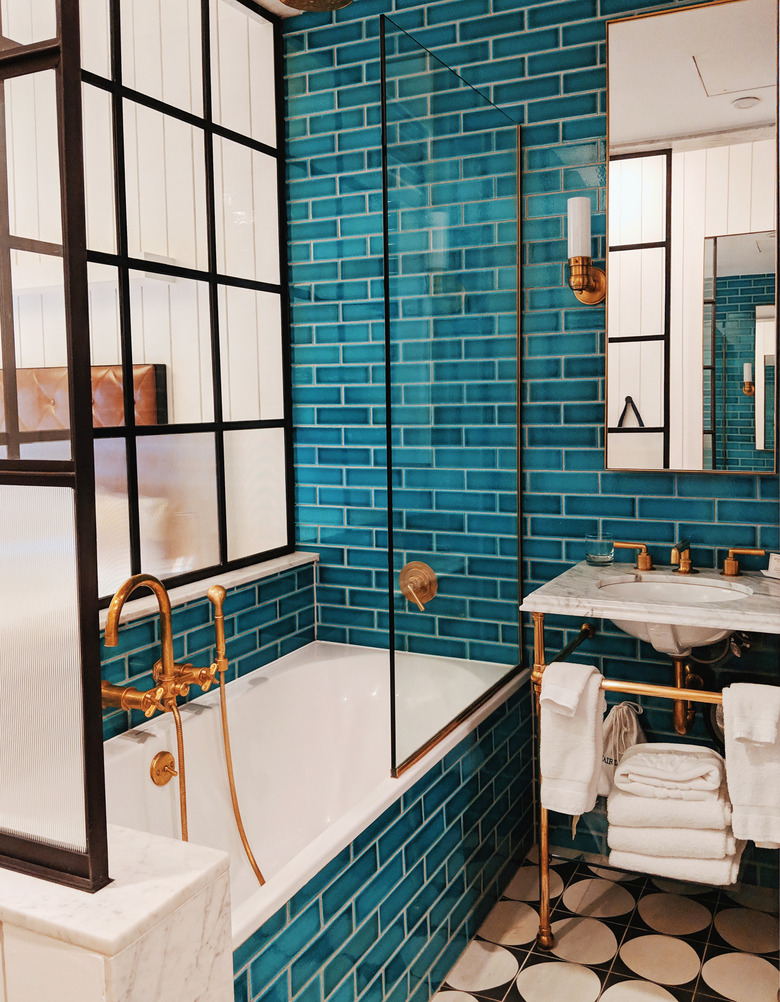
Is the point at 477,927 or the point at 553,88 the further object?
the point at 553,88

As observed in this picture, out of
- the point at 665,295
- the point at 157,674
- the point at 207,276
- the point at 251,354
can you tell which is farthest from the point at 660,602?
the point at 207,276

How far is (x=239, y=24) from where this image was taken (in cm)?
303

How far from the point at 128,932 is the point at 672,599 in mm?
1914

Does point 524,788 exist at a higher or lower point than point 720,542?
lower

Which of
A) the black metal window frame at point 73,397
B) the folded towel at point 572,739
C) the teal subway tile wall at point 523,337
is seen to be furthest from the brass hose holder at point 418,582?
the black metal window frame at point 73,397

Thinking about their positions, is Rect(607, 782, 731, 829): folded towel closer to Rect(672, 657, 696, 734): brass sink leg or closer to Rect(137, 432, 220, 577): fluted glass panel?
Rect(672, 657, 696, 734): brass sink leg

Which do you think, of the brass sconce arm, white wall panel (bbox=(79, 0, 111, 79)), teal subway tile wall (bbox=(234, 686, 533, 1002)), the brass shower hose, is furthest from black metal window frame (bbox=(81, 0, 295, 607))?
the brass sconce arm

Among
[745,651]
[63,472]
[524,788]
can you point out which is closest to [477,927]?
[524,788]

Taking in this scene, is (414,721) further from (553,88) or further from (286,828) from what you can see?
(553,88)

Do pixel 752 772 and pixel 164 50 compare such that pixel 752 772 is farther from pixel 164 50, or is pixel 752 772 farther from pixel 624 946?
pixel 164 50

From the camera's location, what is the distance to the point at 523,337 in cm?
290

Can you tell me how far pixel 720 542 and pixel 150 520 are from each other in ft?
5.74

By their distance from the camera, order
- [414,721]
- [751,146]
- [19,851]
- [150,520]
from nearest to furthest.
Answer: [19,851] < [414,721] < [751,146] < [150,520]

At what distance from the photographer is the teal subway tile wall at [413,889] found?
1661mm
